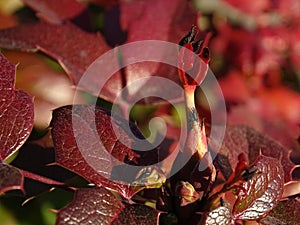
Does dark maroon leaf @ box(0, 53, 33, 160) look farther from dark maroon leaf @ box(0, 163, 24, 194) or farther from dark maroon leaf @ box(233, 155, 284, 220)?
dark maroon leaf @ box(233, 155, 284, 220)

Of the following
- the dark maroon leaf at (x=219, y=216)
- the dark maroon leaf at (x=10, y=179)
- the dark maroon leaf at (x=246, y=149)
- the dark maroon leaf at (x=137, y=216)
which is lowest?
the dark maroon leaf at (x=246, y=149)

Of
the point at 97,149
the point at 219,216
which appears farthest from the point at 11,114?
the point at 219,216

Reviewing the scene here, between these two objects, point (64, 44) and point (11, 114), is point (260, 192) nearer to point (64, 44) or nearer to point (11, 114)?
point (11, 114)

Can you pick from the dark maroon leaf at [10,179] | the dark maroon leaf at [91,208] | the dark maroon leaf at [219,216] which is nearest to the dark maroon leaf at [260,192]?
the dark maroon leaf at [219,216]

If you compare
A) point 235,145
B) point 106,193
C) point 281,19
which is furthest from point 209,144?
point 281,19

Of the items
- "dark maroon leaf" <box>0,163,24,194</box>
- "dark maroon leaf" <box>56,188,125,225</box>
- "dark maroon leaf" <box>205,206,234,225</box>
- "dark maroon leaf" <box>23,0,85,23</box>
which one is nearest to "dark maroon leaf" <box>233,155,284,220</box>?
"dark maroon leaf" <box>205,206,234,225</box>

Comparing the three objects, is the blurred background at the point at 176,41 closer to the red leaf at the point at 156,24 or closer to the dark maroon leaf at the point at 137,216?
the red leaf at the point at 156,24

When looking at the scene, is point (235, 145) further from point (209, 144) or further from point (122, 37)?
point (122, 37)
